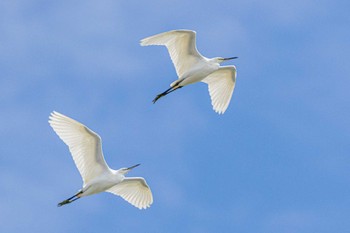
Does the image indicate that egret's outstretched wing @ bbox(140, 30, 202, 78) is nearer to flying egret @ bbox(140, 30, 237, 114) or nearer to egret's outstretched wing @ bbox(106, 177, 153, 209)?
flying egret @ bbox(140, 30, 237, 114)

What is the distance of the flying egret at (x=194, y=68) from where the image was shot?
29.2 m

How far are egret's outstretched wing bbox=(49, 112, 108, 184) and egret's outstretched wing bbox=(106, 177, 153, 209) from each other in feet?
6.47

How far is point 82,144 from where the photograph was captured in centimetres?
2773

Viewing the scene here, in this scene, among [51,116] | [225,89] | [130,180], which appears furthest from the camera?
[225,89]

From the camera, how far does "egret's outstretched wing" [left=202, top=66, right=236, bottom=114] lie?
31.7m

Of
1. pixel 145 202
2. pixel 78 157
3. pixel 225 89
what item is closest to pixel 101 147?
pixel 78 157

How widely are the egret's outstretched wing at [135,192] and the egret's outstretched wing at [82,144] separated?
1.97 m

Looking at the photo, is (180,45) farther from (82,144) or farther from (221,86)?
(82,144)

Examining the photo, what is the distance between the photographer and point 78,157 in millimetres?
28062

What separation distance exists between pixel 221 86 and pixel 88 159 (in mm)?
6068

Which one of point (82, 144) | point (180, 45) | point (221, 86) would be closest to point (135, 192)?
point (82, 144)

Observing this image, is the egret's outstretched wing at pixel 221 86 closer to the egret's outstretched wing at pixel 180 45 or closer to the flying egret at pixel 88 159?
the egret's outstretched wing at pixel 180 45

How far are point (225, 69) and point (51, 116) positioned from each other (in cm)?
702

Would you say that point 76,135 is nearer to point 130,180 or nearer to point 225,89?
point 130,180
